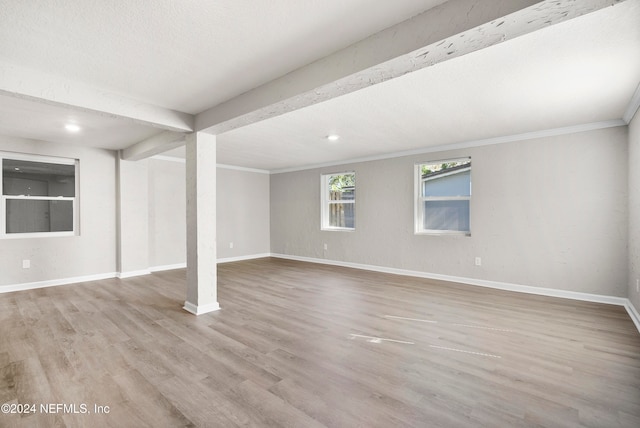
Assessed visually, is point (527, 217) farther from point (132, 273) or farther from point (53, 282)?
point (53, 282)

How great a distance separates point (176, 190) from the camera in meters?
6.45

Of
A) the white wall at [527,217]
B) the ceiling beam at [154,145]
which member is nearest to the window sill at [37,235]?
the ceiling beam at [154,145]

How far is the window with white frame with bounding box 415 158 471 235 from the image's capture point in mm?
5138

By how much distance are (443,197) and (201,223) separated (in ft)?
13.3

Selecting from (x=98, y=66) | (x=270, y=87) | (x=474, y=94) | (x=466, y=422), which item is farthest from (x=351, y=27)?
(x=466, y=422)

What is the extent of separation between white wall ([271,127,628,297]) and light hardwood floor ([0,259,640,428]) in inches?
21.9

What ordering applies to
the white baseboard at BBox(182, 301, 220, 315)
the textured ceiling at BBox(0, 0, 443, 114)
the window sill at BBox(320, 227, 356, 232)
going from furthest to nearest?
the window sill at BBox(320, 227, 356, 232)
the white baseboard at BBox(182, 301, 220, 315)
the textured ceiling at BBox(0, 0, 443, 114)

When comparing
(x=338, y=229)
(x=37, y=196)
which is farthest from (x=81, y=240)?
(x=338, y=229)

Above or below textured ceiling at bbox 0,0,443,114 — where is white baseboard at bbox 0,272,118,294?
below

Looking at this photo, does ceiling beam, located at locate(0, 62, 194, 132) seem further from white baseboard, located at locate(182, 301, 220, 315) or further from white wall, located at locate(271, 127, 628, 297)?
white wall, located at locate(271, 127, 628, 297)

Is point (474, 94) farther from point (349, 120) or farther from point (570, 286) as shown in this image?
point (570, 286)

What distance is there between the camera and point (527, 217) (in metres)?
4.43

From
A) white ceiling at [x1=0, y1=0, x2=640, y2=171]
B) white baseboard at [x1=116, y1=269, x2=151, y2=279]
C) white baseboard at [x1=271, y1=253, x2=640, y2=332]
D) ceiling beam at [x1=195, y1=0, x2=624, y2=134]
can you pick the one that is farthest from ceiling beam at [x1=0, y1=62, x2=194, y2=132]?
A: white baseboard at [x1=271, y1=253, x2=640, y2=332]

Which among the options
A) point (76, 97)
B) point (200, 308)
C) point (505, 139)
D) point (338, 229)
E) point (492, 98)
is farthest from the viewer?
point (338, 229)
